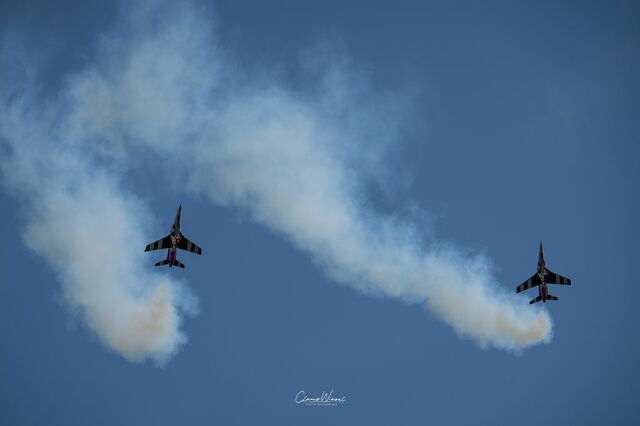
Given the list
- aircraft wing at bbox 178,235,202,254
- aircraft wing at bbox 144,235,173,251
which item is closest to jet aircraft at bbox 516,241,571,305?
aircraft wing at bbox 178,235,202,254

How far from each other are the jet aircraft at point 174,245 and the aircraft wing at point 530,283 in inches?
1888

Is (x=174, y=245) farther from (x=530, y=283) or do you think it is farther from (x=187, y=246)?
(x=530, y=283)

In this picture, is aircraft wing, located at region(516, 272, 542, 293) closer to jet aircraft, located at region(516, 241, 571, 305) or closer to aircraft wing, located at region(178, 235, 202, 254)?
jet aircraft, located at region(516, 241, 571, 305)

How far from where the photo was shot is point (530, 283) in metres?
85.1

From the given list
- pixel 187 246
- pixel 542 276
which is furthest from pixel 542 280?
pixel 187 246

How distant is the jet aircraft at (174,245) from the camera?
7850 centimetres

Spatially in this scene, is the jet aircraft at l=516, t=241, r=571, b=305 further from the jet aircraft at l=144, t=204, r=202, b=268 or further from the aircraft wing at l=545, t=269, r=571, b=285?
the jet aircraft at l=144, t=204, r=202, b=268

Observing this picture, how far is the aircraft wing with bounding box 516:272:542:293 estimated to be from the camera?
83438 millimetres

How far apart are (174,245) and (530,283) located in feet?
170

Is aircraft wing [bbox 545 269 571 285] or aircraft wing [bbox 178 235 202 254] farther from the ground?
aircraft wing [bbox 178 235 202 254]

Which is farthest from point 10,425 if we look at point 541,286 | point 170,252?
point 541,286

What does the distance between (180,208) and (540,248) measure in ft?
168

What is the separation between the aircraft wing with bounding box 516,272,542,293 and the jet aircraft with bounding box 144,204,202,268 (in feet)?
157

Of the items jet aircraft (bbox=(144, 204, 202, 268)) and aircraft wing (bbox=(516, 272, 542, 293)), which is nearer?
jet aircraft (bbox=(144, 204, 202, 268))
